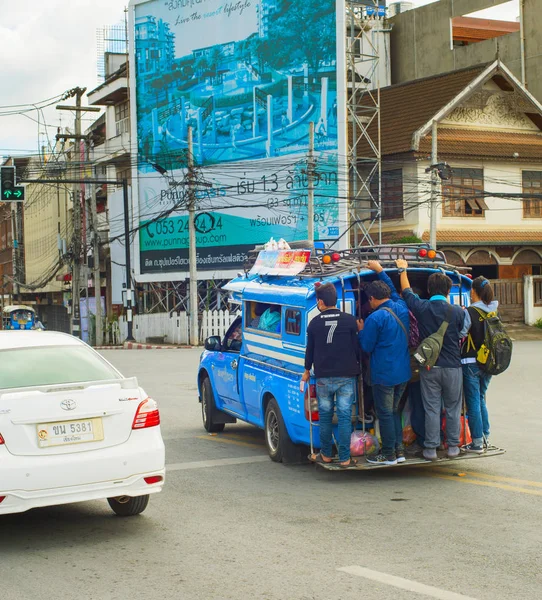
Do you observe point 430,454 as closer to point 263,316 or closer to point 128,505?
point 263,316

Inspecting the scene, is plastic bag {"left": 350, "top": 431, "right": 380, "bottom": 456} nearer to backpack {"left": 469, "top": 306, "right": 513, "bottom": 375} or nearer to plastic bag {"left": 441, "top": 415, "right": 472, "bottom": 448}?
plastic bag {"left": 441, "top": 415, "right": 472, "bottom": 448}

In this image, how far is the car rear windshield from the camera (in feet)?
25.3

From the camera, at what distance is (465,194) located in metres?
40.1

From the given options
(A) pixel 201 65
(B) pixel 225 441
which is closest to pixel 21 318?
(A) pixel 201 65

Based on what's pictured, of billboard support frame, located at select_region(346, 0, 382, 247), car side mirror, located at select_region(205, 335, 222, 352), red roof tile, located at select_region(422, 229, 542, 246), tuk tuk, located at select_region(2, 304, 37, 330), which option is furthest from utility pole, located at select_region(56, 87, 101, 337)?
car side mirror, located at select_region(205, 335, 222, 352)

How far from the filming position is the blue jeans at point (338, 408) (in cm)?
942

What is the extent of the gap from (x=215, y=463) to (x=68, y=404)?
3.88m

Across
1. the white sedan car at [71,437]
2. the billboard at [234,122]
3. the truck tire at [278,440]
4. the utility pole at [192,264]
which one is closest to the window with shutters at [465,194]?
the billboard at [234,122]

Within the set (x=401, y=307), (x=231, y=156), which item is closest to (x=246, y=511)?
(x=401, y=307)

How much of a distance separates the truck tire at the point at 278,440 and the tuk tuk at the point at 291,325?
11 millimetres

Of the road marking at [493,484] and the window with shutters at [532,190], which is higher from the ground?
the window with shutters at [532,190]

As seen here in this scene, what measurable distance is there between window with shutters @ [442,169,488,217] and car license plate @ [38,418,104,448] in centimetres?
3353

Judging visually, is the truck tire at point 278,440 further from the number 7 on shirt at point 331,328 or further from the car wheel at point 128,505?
the car wheel at point 128,505

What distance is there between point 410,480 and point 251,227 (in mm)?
32654
